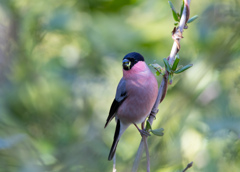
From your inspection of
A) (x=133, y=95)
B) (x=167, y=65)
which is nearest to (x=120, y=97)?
(x=133, y=95)

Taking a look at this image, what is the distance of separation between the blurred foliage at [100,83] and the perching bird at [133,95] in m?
0.11

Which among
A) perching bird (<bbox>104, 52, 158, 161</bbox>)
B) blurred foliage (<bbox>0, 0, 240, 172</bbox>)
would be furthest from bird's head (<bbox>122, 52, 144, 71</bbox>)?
blurred foliage (<bbox>0, 0, 240, 172</bbox>)

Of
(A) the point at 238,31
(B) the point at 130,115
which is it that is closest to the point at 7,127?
(B) the point at 130,115

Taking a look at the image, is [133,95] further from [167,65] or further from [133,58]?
[167,65]

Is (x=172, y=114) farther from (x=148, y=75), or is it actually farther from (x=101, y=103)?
(x=101, y=103)

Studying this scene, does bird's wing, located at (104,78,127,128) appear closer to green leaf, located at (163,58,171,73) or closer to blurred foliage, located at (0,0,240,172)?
blurred foliage, located at (0,0,240,172)

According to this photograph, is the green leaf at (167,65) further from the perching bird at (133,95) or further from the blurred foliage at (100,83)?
the blurred foliage at (100,83)

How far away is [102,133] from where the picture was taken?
1.14 metres

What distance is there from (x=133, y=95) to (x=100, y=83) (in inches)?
17.6

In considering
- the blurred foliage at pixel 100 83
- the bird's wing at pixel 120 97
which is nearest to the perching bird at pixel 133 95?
the bird's wing at pixel 120 97

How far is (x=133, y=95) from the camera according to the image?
80 cm

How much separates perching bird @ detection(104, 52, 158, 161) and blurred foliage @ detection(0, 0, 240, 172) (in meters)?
0.11

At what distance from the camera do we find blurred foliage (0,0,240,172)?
0.95m

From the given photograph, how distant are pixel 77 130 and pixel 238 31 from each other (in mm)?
650
